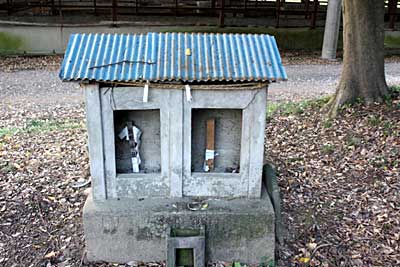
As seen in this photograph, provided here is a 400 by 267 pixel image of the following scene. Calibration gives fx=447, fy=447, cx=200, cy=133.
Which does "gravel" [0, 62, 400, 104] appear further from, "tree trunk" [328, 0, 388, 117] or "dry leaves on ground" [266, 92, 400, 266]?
"dry leaves on ground" [266, 92, 400, 266]

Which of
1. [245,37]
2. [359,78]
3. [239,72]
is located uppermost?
[245,37]

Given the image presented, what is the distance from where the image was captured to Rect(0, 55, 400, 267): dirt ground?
4402 millimetres

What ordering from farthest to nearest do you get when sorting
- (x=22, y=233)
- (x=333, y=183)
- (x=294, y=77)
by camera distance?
(x=294, y=77) → (x=333, y=183) → (x=22, y=233)

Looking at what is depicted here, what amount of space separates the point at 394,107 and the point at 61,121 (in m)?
5.83

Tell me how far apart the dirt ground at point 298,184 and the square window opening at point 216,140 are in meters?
0.92

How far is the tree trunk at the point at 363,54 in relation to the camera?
7.16 meters

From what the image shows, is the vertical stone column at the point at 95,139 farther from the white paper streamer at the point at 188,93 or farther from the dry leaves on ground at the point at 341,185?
the dry leaves on ground at the point at 341,185

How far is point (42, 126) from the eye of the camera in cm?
792

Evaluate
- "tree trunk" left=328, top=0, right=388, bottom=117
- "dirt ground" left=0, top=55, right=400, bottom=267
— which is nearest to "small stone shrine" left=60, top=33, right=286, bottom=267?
"dirt ground" left=0, top=55, right=400, bottom=267

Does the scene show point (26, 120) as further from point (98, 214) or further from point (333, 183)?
point (333, 183)

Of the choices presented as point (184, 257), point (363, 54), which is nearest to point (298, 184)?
point (184, 257)

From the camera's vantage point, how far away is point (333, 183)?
5.55 meters

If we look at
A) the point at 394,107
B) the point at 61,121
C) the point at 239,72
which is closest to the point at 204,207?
the point at 239,72

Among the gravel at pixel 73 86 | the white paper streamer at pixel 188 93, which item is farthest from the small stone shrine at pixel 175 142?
the gravel at pixel 73 86
